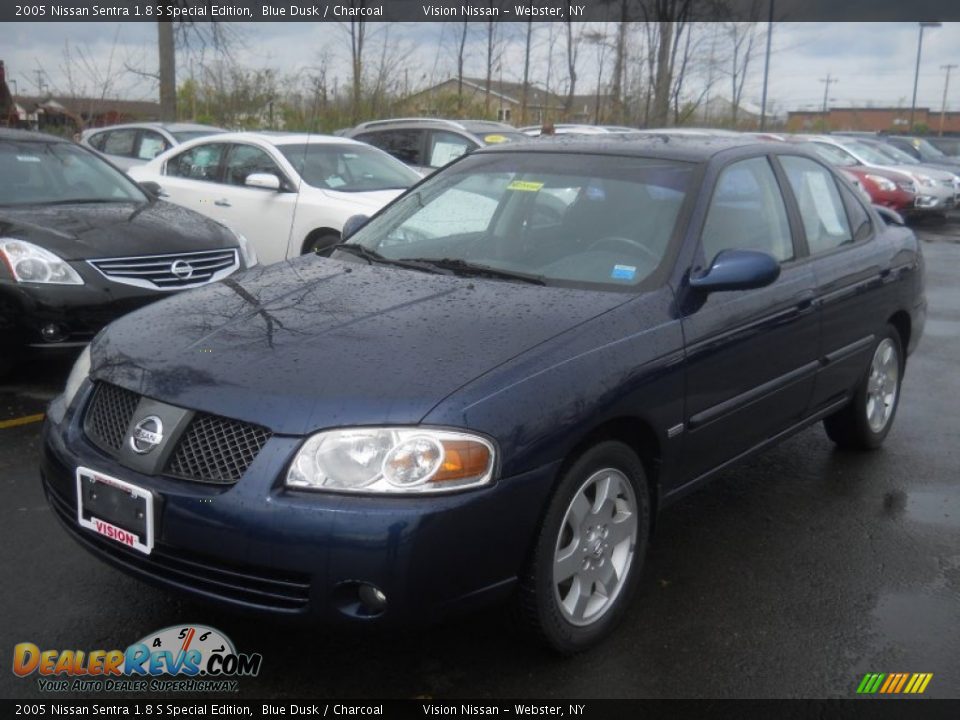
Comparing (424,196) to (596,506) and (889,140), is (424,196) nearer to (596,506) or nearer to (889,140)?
(596,506)

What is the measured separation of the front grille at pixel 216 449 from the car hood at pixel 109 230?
346 centimetres

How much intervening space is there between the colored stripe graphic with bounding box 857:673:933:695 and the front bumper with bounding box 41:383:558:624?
1185mm

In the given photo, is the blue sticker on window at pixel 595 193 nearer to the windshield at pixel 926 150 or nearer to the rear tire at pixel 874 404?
the rear tire at pixel 874 404

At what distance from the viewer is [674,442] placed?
Result: 348cm

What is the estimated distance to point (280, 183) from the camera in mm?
9125

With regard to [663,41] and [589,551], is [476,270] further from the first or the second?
[663,41]

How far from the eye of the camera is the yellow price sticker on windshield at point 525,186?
4.28 metres

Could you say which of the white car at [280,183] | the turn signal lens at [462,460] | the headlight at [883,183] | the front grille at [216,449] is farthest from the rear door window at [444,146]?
the turn signal lens at [462,460]

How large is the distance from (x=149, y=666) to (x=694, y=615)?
5.96ft

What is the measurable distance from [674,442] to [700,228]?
34.6 inches

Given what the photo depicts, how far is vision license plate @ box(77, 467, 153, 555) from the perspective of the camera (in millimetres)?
2799

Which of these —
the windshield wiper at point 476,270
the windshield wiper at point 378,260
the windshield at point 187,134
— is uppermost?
the windshield wiper at point 476,270

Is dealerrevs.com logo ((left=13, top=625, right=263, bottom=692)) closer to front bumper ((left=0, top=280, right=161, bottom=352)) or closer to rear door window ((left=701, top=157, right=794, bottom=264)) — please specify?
rear door window ((left=701, top=157, right=794, bottom=264))

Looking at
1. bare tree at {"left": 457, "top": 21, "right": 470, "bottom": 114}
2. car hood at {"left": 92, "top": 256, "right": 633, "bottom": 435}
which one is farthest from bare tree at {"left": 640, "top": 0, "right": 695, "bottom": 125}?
car hood at {"left": 92, "top": 256, "right": 633, "bottom": 435}
